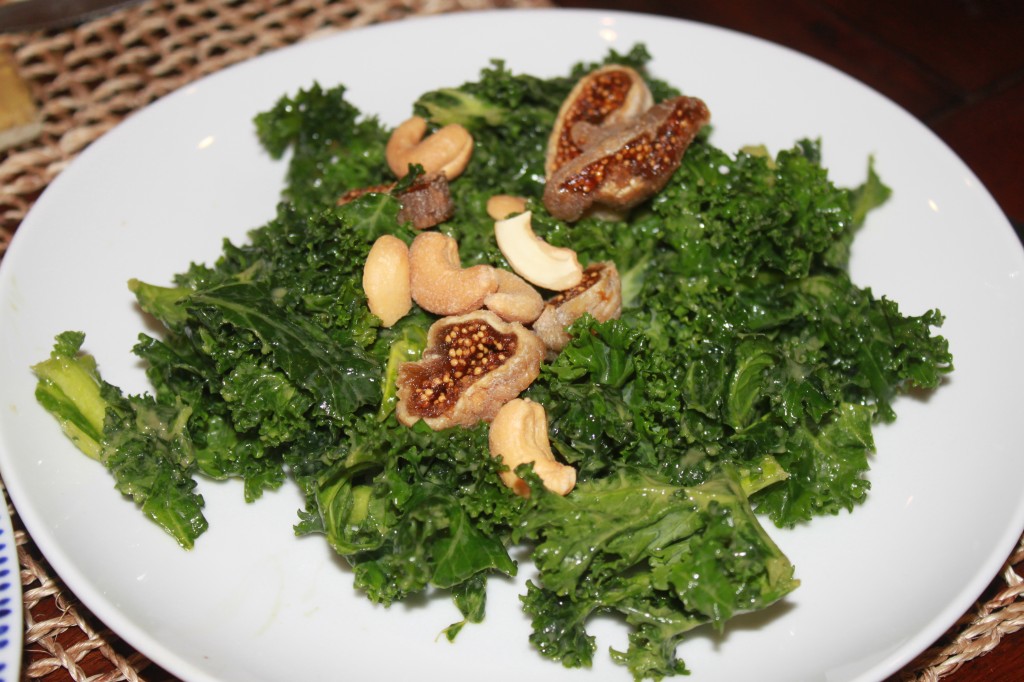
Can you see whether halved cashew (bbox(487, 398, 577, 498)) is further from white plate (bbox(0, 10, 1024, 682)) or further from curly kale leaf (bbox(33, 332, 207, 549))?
curly kale leaf (bbox(33, 332, 207, 549))

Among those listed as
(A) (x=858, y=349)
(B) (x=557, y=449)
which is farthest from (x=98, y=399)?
(A) (x=858, y=349)

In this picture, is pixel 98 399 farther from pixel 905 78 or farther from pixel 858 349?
pixel 905 78

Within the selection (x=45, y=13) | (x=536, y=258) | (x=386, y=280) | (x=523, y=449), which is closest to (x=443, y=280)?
(x=386, y=280)

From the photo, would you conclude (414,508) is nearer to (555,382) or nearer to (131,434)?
(555,382)

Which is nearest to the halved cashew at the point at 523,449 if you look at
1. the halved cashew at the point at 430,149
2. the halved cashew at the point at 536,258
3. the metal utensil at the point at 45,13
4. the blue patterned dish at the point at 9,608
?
the halved cashew at the point at 536,258

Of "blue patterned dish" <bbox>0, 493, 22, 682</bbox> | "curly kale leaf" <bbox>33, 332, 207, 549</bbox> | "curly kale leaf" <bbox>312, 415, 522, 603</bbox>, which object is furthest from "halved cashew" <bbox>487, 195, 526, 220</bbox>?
"blue patterned dish" <bbox>0, 493, 22, 682</bbox>

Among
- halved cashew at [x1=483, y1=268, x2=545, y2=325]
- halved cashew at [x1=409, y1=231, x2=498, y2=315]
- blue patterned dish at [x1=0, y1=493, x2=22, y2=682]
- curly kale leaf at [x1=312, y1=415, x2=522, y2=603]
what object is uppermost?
halved cashew at [x1=409, y1=231, x2=498, y2=315]

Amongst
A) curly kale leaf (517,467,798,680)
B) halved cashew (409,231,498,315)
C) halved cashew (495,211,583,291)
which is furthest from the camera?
halved cashew (495,211,583,291)
